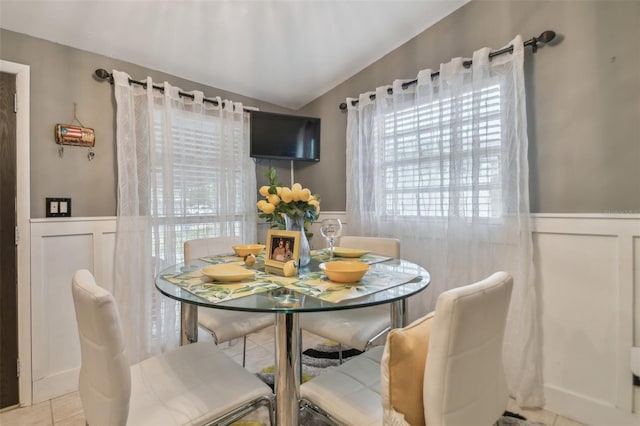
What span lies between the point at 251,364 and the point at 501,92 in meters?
2.57

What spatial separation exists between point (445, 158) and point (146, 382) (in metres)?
2.12

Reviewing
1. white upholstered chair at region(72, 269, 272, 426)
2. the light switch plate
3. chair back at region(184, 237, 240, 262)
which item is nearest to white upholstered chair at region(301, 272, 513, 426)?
white upholstered chair at region(72, 269, 272, 426)

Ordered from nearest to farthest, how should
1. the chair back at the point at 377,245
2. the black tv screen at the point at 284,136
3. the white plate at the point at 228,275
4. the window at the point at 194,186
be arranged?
the white plate at the point at 228,275 → the chair back at the point at 377,245 → the window at the point at 194,186 → the black tv screen at the point at 284,136

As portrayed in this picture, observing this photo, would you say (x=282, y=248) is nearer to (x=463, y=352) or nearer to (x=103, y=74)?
(x=463, y=352)

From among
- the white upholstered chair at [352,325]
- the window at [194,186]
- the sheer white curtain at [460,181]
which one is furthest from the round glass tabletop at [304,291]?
the window at [194,186]

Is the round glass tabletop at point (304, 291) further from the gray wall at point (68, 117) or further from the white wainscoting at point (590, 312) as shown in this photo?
the gray wall at point (68, 117)

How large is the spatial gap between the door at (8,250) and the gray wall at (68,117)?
0.09 metres

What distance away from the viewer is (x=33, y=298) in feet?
6.02

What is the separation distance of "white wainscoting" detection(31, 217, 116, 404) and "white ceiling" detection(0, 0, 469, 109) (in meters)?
1.22

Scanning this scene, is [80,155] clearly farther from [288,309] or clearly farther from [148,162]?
[288,309]

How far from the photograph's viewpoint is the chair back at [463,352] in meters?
0.75

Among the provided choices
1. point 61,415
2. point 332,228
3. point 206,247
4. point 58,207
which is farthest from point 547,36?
point 61,415

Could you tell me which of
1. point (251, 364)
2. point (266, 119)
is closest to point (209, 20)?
point (266, 119)

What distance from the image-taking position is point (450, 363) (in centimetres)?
76
